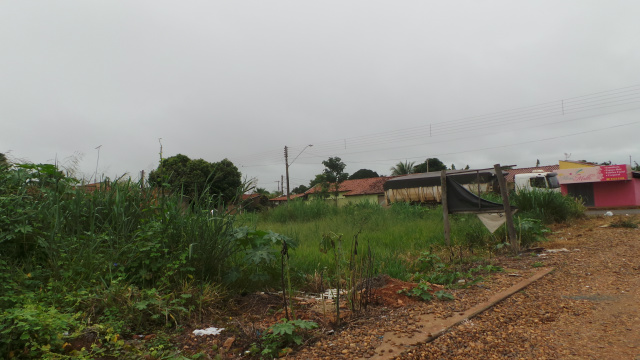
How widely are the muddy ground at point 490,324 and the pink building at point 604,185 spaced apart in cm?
2426

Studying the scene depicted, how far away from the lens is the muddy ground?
Answer: 271 cm

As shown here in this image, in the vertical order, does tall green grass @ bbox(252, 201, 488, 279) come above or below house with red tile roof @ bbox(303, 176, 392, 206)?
below

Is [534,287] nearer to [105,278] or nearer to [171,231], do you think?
[171,231]

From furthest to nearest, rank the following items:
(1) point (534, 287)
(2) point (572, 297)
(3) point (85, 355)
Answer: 1. (1) point (534, 287)
2. (2) point (572, 297)
3. (3) point (85, 355)

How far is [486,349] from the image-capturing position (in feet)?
9.03

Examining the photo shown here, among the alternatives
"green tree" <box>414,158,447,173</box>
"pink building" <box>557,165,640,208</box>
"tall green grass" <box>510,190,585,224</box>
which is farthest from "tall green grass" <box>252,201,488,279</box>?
"green tree" <box>414,158,447,173</box>

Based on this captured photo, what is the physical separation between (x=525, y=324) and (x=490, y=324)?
29 centimetres

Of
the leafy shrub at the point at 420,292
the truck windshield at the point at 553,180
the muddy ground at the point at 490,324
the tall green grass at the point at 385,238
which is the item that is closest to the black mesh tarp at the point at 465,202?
the tall green grass at the point at 385,238

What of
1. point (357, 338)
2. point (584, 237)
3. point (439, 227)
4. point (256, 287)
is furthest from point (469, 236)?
point (357, 338)

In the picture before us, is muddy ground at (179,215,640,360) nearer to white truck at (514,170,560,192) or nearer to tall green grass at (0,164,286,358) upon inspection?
tall green grass at (0,164,286,358)

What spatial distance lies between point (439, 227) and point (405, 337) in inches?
262

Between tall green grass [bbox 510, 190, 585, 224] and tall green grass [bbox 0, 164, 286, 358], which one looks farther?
tall green grass [bbox 510, 190, 585, 224]

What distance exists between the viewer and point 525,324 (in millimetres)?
3268

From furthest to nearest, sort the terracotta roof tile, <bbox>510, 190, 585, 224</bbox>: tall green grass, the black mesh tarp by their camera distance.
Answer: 1. the terracotta roof tile
2. <bbox>510, 190, 585, 224</bbox>: tall green grass
3. the black mesh tarp
